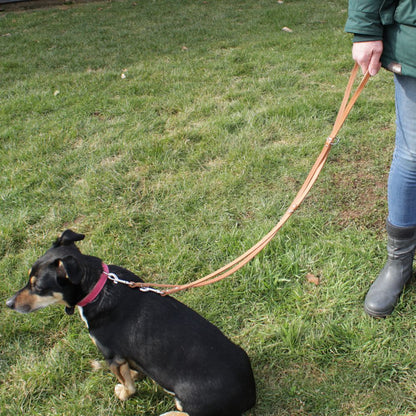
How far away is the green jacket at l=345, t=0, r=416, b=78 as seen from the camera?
6.07ft

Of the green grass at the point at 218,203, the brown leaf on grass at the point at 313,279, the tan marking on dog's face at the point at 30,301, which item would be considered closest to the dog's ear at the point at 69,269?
the tan marking on dog's face at the point at 30,301

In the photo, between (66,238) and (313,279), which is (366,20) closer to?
(313,279)

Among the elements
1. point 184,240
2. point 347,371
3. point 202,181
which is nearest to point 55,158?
point 202,181

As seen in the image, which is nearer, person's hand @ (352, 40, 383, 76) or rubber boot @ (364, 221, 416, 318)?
person's hand @ (352, 40, 383, 76)

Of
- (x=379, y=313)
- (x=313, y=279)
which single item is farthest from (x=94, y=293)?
(x=379, y=313)

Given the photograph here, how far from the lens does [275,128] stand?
4191 mm

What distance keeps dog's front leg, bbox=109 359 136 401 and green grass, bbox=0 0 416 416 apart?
0.17 ft

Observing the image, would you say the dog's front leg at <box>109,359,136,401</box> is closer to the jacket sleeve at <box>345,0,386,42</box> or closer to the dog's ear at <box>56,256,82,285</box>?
the dog's ear at <box>56,256,82,285</box>

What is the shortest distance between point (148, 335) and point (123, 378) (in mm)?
309

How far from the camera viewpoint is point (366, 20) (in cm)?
190

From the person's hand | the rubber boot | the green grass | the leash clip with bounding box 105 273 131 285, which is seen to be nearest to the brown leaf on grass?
the green grass

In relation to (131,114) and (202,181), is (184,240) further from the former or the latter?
(131,114)

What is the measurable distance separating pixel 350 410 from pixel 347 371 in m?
0.20

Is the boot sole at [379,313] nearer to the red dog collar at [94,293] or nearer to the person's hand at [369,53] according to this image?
the person's hand at [369,53]
